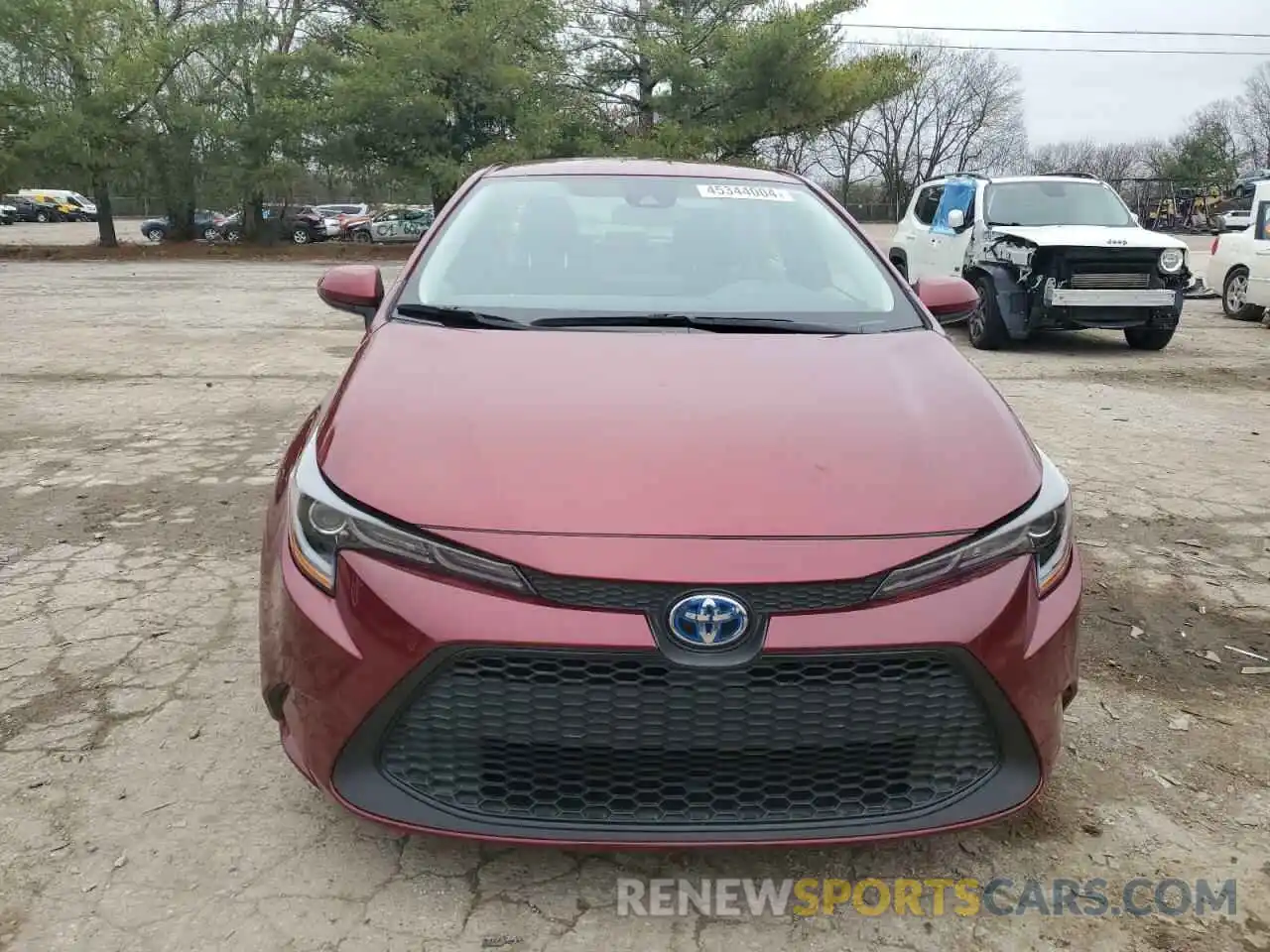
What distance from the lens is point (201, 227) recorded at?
31.5 metres

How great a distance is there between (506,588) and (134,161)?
1116 inches

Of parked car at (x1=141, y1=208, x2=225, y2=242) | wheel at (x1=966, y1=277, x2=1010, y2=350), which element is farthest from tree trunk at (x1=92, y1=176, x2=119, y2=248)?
wheel at (x1=966, y1=277, x2=1010, y2=350)

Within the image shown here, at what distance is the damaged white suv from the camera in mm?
9469

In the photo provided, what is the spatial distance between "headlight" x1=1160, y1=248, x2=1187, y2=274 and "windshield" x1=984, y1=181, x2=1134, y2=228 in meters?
0.81

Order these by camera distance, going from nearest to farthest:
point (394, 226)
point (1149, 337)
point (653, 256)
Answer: point (653, 256)
point (1149, 337)
point (394, 226)

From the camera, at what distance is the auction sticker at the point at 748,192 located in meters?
3.56

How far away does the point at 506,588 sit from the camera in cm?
183

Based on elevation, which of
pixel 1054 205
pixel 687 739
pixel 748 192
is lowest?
pixel 687 739

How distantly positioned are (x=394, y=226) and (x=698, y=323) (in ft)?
108

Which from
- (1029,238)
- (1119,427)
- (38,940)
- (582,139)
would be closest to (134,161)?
(582,139)

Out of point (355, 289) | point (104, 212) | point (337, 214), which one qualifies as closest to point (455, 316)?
point (355, 289)

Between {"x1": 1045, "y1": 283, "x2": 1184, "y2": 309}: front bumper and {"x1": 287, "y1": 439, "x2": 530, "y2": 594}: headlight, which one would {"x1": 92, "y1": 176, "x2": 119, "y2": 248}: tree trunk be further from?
{"x1": 287, "y1": 439, "x2": 530, "y2": 594}: headlight

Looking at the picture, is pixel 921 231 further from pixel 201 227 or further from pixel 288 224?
pixel 201 227

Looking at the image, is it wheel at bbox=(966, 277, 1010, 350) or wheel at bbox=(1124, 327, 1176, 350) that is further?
wheel at bbox=(1124, 327, 1176, 350)
